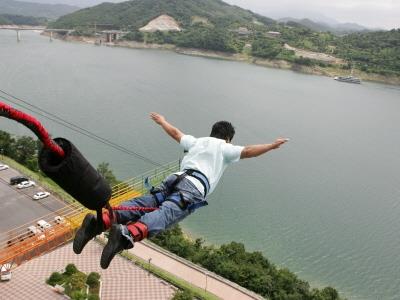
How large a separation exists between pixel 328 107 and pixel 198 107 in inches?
447

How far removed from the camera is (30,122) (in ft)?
3.67

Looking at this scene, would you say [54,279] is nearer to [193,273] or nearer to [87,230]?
[193,273]

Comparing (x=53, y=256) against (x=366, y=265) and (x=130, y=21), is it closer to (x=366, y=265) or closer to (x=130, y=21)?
(x=366, y=265)

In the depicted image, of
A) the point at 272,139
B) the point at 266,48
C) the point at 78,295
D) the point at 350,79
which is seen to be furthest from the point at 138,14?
the point at 78,295

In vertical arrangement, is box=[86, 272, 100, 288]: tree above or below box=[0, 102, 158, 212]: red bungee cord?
below

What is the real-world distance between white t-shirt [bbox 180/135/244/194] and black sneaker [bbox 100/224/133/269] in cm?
74

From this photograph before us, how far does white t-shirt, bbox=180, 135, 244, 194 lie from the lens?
243 cm

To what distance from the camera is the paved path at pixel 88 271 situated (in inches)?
306

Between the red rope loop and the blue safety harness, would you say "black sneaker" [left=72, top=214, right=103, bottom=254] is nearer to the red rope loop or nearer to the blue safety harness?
the blue safety harness

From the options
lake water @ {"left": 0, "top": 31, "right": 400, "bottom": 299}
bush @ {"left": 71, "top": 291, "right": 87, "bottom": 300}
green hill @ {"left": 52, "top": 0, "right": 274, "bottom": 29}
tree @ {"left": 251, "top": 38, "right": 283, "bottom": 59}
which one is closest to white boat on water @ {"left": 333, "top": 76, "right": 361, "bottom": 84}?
lake water @ {"left": 0, "top": 31, "right": 400, "bottom": 299}

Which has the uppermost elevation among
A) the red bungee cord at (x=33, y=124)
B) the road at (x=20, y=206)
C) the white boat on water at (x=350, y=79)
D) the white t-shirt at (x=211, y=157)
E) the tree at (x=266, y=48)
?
the red bungee cord at (x=33, y=124)

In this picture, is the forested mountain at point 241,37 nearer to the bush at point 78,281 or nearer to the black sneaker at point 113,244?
the bush at point 78,281

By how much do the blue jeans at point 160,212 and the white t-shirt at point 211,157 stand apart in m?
0.14

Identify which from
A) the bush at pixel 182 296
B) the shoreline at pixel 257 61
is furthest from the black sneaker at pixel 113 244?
the shoreline at pixel 257 61
